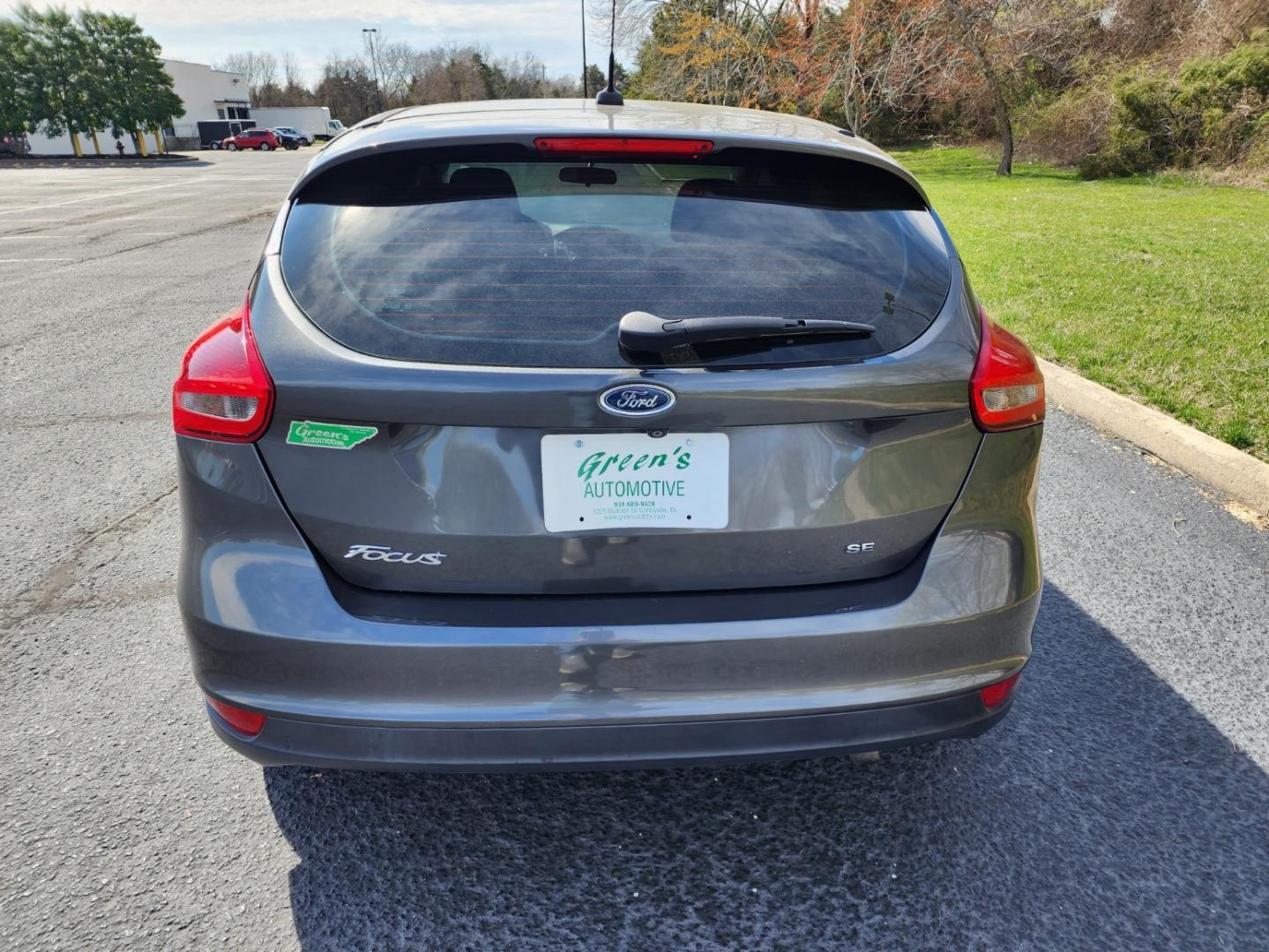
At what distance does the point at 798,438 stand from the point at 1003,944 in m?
1.16

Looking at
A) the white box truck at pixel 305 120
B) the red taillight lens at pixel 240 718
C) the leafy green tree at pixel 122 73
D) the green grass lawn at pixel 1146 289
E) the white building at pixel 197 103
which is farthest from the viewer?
the white box truck at pixel 305 120

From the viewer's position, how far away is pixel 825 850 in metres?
2.20

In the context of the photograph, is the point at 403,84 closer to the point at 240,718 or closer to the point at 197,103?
the point at 197,103

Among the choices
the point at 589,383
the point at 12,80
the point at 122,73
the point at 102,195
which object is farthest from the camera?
the point at 122,73

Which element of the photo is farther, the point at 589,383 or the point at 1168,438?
the point at 1168,438

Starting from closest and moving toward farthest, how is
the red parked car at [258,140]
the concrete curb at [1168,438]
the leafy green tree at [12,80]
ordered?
the concrete curb at [1168,438], the leafy green tree at [12,80], the red parked car at [258,140]

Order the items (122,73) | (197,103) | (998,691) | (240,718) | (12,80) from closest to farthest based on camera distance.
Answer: (240,718)
(998,691)
(12,80)
(122,73)
(197,103)

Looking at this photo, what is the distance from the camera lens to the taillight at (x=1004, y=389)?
1.92 meters

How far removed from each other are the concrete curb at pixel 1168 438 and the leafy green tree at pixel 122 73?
188 ft

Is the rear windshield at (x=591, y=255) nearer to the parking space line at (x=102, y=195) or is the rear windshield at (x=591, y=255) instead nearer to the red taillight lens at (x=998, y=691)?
the red taillight lens at (x=998, y=691)

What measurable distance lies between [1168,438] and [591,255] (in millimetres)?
4012

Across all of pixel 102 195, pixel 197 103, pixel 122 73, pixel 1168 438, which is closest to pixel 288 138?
pixel 122 73

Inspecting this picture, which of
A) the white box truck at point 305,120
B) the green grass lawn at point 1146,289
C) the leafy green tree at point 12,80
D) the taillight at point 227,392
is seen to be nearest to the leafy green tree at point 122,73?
the leafy green tree at point 12,80

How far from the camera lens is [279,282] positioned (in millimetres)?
1920
